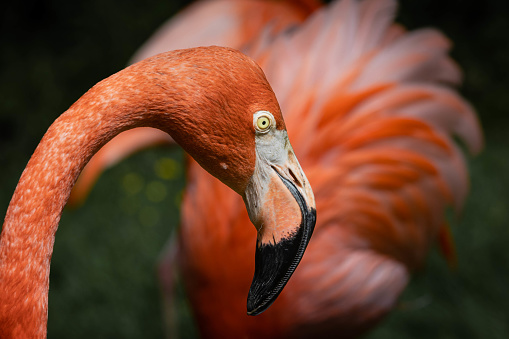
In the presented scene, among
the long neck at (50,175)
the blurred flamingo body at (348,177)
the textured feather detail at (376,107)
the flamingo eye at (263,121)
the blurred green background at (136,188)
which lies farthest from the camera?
the blurred green background at (136,188)

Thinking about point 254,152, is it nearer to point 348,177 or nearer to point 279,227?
point 279,227

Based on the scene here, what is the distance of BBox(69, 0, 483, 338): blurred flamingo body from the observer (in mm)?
2137

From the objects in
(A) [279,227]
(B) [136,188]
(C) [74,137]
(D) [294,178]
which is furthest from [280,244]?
(B) [136,188]

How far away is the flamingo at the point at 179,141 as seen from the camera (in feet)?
3.97

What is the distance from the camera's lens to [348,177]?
2275 millimetres

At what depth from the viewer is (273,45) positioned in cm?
255

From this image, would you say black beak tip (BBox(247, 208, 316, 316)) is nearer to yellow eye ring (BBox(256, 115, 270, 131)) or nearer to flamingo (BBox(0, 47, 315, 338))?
flamingo (BBox(0, 47, 315, 338))

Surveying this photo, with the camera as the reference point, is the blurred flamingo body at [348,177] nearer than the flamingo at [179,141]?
No

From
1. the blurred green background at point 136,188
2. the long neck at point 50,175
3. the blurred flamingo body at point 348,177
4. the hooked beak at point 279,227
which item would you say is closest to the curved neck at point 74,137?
the long neck at point 50,175

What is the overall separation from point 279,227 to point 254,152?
0.63 feet

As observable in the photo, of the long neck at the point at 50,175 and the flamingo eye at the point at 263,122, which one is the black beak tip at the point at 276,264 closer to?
the flamingo eye at the point at 263,122

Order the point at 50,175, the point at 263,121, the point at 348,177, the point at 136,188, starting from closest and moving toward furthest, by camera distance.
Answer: the point at 50,175 < the point at 263,121 < the point at 348,177 < the point at 136,188

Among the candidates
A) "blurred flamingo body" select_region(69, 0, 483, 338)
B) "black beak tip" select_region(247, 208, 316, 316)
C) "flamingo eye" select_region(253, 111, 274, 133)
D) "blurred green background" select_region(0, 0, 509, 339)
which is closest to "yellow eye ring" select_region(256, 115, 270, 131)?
"flamingo eye" select_region(253, 111, 274, 133)

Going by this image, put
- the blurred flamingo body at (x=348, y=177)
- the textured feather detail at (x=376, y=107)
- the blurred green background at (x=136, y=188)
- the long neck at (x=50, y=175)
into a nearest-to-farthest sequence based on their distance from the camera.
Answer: the long neck at (x=50, y=175)
the blurred flamingo body at (x=348, y=177)
the textured feather detail at (x=376, y=107)
the blurred green background at (x=136, y=188)
